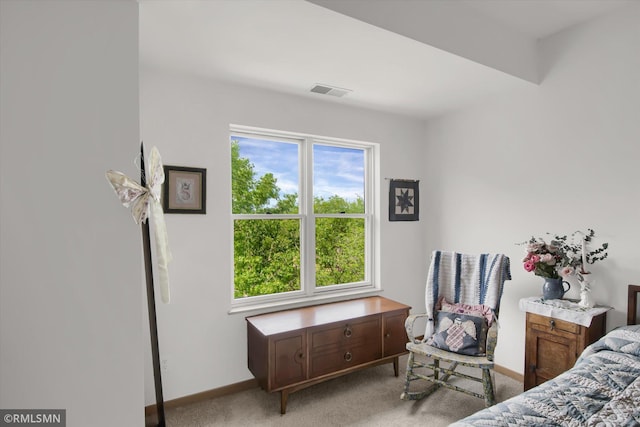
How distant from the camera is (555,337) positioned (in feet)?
7.64

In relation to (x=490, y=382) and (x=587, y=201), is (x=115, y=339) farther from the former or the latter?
(x=587, y=201)

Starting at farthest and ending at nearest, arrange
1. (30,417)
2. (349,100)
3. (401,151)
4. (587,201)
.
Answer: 1. (401,151)
2. (349,100)
3. (587,201)
4. (30,417)

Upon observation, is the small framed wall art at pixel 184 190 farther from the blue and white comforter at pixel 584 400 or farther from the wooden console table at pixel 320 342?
the blue and white comforter at pixel 584 400

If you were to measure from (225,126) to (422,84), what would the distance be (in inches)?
64.6

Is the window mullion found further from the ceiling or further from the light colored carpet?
the light colored carpet

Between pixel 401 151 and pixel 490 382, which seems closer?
pixel 490 382

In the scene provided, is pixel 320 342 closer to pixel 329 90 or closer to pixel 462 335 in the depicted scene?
pixel 462 335

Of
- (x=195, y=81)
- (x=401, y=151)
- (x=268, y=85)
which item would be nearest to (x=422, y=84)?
(x=401, y=151)

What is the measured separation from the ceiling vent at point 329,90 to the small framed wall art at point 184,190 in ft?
3.75

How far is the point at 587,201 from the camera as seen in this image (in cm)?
247

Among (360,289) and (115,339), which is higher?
(115,339)

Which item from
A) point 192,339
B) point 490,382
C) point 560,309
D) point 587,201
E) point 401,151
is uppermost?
point 401,151

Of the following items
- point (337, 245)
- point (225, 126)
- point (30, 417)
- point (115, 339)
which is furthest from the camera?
point (337, 245)

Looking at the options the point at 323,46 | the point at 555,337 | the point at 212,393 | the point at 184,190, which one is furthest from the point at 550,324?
the point at 184,190
